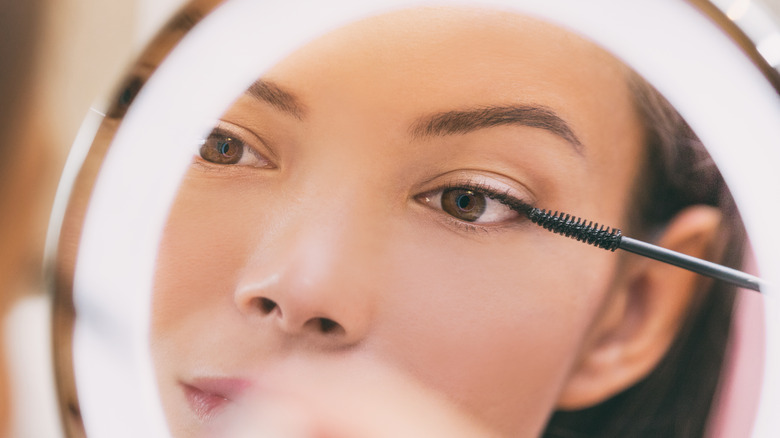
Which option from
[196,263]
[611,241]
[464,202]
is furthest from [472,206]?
[196,263]

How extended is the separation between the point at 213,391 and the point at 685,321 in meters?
Answer: 0.42

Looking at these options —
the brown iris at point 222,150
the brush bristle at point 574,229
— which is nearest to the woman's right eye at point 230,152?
the brown iris at point 222,150

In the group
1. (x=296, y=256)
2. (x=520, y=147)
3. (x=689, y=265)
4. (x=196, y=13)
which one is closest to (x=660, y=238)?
(x=689, y=265)

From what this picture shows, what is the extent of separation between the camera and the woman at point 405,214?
17.8 inches

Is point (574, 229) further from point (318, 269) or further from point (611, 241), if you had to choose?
point (318, 269)

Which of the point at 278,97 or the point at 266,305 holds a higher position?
the point at 278,97

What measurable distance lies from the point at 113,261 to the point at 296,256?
0.45ft

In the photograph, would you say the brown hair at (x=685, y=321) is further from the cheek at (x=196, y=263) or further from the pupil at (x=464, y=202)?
the cheek at (x=196, y=263)

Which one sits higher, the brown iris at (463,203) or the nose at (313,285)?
the brown iris at (463,203)

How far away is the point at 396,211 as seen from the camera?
0.47m

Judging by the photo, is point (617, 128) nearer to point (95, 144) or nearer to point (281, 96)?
point (281, 96)

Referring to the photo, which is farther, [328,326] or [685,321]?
[685,321]

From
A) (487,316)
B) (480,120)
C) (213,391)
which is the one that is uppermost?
(480,120)

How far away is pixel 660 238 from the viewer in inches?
21.0
